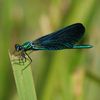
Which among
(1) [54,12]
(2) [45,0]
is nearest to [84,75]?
(1) [54,12]

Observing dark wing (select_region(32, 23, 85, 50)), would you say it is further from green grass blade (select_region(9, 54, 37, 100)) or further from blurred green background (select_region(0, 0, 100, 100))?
green grass blade (select_region(9, 54, 37, 100))

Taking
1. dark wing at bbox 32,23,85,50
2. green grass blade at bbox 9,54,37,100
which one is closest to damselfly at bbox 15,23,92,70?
dark wing at bbox 32,23,85,50

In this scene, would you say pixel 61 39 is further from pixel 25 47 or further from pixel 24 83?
pixel 24 83

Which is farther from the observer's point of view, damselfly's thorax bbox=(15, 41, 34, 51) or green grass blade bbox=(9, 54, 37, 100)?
damselfly's thorax bbox=(15, 41, 34, 51)

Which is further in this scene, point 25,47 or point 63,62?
point 25,47

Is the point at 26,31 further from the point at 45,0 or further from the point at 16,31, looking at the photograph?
the point at 45,0

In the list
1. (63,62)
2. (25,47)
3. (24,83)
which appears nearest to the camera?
(24,83)

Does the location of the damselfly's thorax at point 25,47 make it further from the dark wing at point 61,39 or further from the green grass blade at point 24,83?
the green grass blade at point 24,83

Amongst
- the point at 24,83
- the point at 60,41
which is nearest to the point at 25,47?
the point at 60,41

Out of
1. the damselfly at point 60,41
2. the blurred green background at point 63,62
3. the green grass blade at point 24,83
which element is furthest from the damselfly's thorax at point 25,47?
the green grass blade at point 24,83
